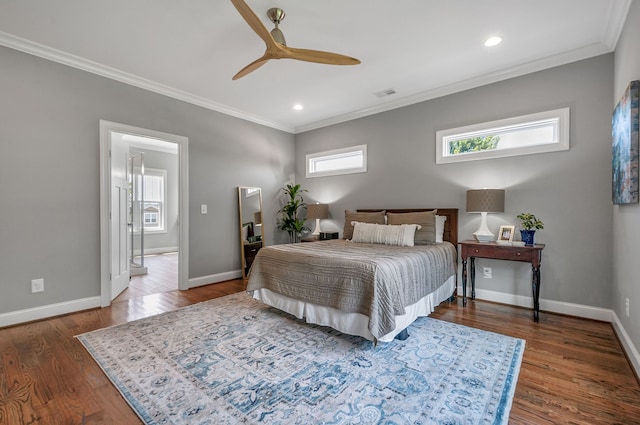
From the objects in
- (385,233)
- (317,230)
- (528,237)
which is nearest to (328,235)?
(317,230)

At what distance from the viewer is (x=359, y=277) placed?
7.57ft

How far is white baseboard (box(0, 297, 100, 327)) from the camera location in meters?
2.82


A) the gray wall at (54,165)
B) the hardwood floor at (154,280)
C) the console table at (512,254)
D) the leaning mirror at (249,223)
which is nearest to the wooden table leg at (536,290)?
the console table at (512,254)

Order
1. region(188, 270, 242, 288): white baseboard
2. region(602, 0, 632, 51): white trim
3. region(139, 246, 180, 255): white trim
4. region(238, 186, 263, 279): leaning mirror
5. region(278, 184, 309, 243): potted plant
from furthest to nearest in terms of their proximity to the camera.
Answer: region(139, 246, 180, 255): white trim → region(278, 184, 309, 243): potted plant → region(238, 186, 263, 279): leaning mirror → region(188, 270, 242, 288): white baseboard → region(602, 0, 632, 51): white trim

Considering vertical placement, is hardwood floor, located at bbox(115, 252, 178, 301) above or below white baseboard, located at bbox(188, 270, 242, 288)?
below

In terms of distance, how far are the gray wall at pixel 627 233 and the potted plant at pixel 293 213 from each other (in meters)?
4.21

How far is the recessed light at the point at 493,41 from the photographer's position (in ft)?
9.08

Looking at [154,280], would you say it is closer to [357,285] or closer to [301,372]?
[301,372]

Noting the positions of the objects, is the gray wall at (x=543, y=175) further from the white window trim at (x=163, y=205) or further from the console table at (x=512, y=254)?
the white window trim at (x=163, y=205)

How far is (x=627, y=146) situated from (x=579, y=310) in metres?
1.83

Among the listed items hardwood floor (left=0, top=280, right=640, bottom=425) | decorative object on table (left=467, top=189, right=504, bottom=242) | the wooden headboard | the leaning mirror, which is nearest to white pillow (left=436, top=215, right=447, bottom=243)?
the wooden headboard

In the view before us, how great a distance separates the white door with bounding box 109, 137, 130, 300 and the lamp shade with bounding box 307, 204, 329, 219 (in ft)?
9.35

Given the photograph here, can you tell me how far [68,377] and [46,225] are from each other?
189 centimetres

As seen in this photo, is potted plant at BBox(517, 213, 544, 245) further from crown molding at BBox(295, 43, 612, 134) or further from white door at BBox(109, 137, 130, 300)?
white door at BBox(109, 137, 130, 300)
